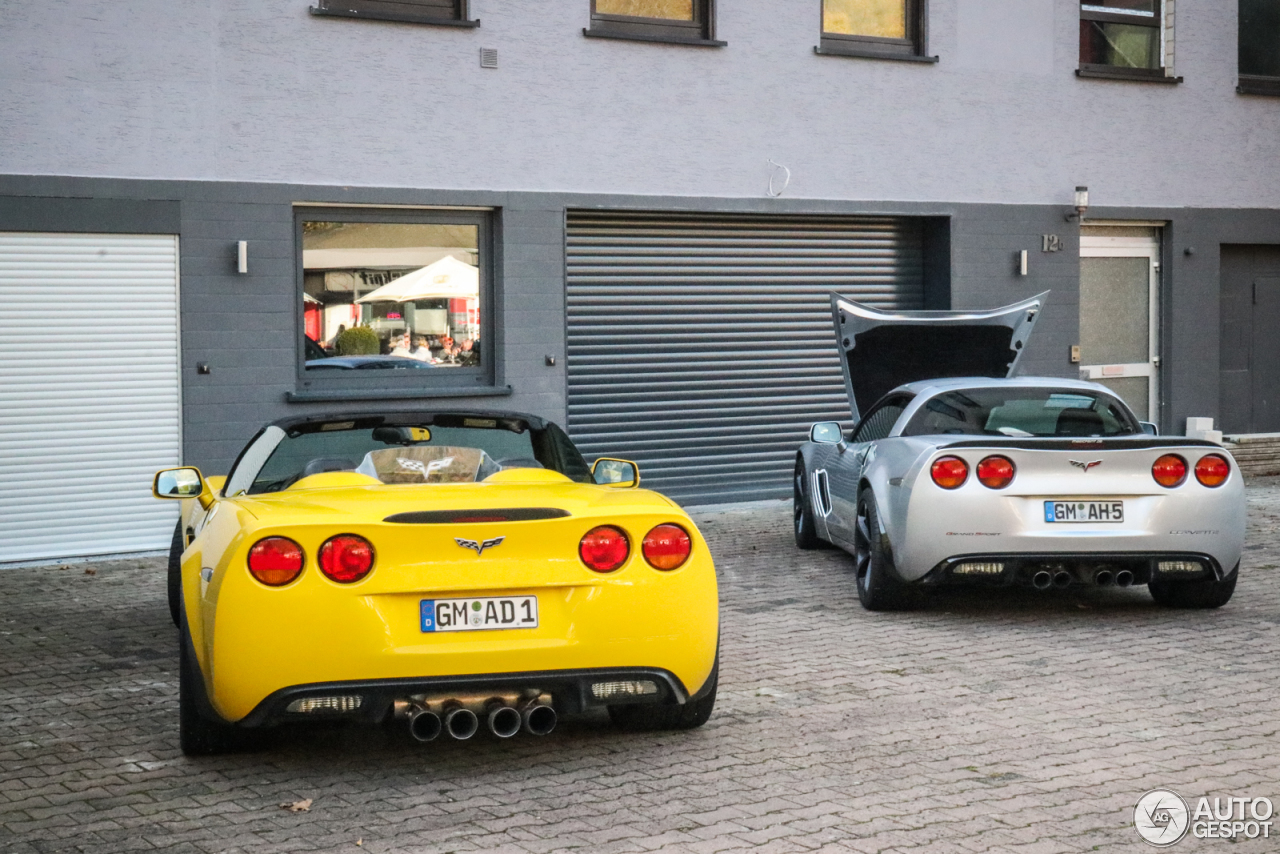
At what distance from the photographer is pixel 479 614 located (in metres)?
4.99

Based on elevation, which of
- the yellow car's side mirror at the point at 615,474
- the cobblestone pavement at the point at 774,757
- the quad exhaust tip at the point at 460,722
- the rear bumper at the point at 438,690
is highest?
the yellow car's side mirror at the point at 615,474

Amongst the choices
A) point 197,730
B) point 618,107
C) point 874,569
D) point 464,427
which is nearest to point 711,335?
point 618,107

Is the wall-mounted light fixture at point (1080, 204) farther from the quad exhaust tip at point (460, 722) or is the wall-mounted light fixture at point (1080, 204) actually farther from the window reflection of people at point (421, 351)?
the quad exhaust tip at point (460, 722)

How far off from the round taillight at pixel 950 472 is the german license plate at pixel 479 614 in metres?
3.43

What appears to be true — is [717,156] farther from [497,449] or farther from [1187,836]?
[1187,836]

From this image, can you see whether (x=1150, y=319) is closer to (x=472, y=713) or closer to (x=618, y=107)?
(x=618, y=107)

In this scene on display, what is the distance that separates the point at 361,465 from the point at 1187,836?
316cm

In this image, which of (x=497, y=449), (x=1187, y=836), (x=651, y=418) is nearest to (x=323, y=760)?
(x=497, y=449)

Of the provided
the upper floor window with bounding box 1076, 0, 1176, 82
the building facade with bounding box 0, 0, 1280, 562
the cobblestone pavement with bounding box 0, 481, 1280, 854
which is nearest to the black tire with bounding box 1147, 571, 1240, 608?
the cobblestone pavement with bounding box 0, 481, 1280, 854

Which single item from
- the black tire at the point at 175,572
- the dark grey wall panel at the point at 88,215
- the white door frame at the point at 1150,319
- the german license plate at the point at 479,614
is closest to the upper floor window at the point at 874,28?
the white door frame at the point at 1150,319

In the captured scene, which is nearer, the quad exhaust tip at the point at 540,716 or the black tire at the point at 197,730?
the quad exhaust tip at the point at 540,716

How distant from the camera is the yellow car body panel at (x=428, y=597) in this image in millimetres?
4895

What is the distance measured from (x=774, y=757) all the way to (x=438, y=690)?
1.27m

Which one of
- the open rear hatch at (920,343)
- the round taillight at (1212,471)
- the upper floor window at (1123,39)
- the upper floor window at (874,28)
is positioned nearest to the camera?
the round taillight at (1212,471)
